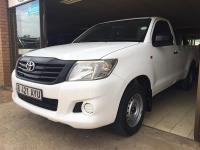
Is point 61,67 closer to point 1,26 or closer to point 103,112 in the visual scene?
point 103,112

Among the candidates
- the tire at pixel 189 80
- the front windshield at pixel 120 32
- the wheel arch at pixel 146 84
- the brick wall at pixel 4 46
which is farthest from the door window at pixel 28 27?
the tire at pixel 189 80

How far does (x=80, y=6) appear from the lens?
711 centimetres

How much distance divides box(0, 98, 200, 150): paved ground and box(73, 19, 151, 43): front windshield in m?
1.50

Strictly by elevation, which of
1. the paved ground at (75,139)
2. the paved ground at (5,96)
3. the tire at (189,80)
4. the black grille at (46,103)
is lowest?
the paved ground at (5,96)

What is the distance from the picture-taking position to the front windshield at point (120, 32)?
3919mm

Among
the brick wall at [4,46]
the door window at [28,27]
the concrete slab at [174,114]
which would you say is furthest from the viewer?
the brick wall at [4,46]

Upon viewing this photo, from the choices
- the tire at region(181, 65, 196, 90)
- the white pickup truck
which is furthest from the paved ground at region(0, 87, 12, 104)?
the tire at region(181, 65, 196, 90)

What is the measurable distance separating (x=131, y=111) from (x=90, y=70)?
1.01 meters

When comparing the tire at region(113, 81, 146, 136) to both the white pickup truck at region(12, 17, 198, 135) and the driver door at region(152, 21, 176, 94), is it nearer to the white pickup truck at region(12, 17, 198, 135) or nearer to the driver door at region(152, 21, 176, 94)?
the white pickup truck at region(12, 17, 198, 135)

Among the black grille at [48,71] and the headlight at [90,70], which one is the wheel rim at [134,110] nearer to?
the headlight at [90,70]

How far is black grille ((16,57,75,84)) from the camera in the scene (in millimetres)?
2836

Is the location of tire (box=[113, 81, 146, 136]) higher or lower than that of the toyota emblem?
lower

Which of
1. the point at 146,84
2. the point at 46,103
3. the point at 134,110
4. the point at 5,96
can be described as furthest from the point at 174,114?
the point at 5,96

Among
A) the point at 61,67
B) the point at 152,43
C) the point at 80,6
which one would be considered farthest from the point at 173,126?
the point at 80,6
